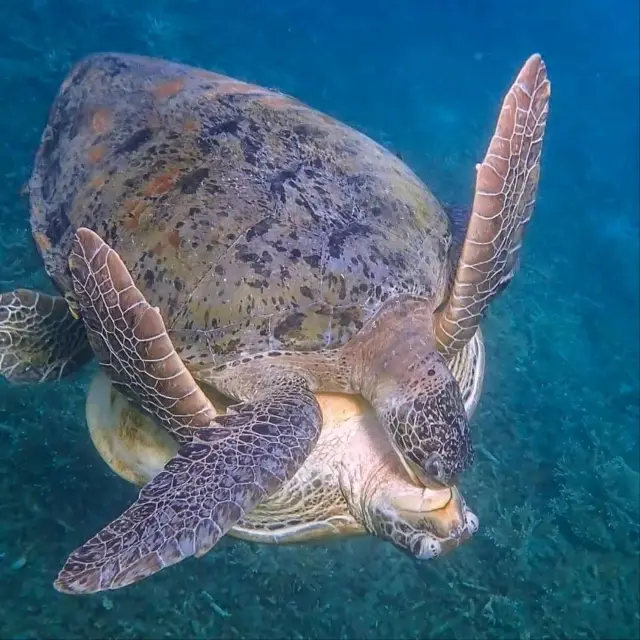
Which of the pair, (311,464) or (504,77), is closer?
(311,464)

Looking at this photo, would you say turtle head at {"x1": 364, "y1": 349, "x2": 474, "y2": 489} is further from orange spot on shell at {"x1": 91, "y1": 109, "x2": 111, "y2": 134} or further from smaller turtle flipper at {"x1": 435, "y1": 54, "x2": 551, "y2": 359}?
orange spot on shell at {"x1": 91, "y1": 109, "x2": 111, "y2": 134}

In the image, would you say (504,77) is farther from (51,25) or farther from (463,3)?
(51,25)

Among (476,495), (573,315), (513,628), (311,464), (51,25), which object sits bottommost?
(513,628)

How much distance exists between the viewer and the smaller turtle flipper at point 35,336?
3.03 metres

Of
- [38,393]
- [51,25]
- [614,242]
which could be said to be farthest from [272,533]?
[614,242]

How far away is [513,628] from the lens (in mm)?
4352

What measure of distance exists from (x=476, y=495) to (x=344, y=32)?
26.0 ft

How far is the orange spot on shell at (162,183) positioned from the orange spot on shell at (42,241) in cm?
67

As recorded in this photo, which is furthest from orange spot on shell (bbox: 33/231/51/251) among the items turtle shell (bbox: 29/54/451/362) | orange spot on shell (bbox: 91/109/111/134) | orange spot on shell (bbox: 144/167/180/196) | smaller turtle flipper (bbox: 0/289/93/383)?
orange spot on shell (bbox: 144/167/180/196)

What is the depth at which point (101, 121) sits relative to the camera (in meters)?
2.86

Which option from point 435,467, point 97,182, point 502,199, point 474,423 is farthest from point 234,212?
point 474,423

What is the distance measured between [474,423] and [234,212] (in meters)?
3.25

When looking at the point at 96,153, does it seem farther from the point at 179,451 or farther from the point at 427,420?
the point at 427,420

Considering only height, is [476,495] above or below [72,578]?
below
